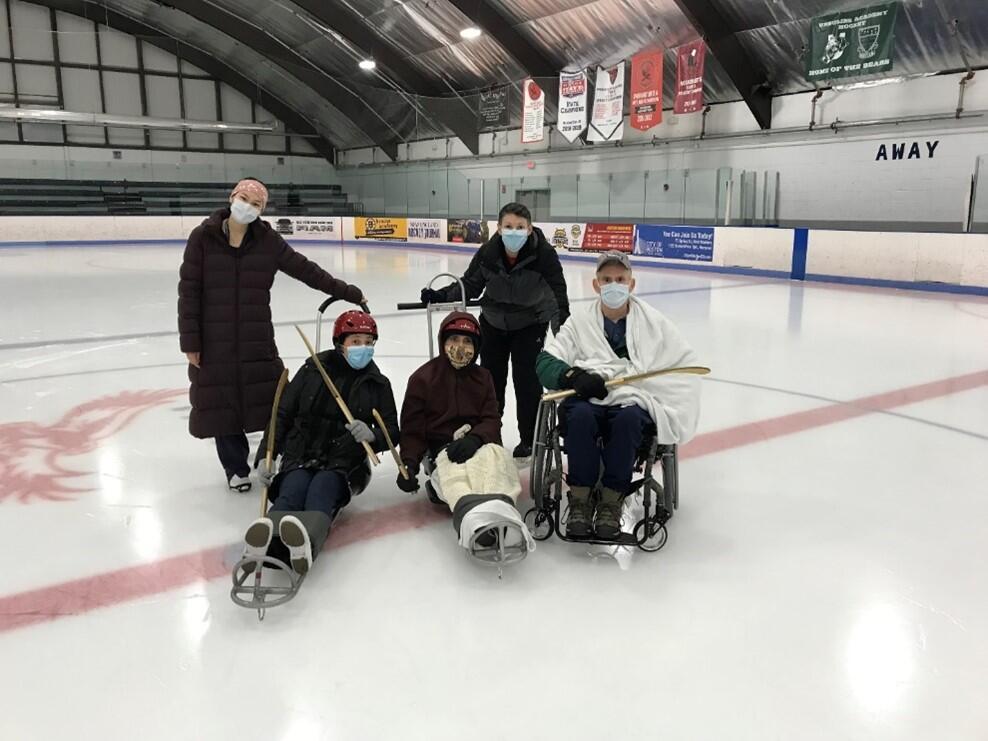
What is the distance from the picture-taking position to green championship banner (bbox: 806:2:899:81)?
11.2 meters

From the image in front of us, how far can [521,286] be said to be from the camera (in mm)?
3055

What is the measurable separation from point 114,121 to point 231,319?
24089 mm

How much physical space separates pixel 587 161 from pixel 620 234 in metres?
4.79

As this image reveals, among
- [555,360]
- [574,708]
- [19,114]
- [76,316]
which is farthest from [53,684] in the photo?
[19,114]

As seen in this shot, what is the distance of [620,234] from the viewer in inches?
571

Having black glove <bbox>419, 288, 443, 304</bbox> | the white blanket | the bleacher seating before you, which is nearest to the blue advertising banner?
black glove <bbox>419, 288, 443, 304</bbox>

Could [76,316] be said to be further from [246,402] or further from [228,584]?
[228,584]

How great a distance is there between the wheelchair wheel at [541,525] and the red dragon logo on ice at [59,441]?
1783mm

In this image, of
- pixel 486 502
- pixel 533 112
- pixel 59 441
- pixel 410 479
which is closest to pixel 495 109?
pixel 533 112

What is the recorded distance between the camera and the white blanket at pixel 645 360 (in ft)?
7.86

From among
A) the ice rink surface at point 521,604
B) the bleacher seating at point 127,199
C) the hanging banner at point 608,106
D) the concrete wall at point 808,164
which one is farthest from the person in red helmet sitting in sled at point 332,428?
the bleacher seating at point 127,199

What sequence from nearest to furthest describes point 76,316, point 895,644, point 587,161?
1. point 895,644
2. point 76,316
3. point 587,161

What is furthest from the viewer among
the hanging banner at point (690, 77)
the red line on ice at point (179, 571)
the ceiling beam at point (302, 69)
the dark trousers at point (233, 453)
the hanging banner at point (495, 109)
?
the ceiling beam at point (302, 69)

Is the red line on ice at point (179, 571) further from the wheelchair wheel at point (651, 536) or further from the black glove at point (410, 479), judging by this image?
the wheelchair wheel at point (651, 536)
